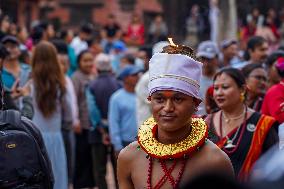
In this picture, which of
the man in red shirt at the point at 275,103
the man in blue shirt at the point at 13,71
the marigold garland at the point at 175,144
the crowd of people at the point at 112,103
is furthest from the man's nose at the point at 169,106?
the man in blue shirt at the point at 13,71

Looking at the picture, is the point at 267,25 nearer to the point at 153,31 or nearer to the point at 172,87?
the point at 153,31

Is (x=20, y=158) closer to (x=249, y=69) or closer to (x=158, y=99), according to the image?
(x=158, y=99)

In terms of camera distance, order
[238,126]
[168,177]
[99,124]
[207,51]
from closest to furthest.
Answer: [168,177] < [238,126] < [207,51] < [99,124]

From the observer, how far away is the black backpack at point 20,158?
402 cm

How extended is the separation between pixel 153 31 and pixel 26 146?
24.3 m

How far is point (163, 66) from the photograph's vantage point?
3564mm

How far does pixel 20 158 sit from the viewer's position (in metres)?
4.08

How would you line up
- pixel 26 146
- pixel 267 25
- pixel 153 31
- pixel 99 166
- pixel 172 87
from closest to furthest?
1. pixel 172 87
2. pixel 26 146
3. pixel 99 166
4. pixel 267 25
5. pixel 153 31

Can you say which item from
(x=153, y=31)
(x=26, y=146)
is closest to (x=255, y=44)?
(x=26, y=146)

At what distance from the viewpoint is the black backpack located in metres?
4.02

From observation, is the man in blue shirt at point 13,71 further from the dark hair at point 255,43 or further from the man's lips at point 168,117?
the man's lips at point 168,117

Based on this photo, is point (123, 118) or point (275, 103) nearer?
point (275, 103)

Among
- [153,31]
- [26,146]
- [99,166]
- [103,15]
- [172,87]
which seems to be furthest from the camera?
[103,15]

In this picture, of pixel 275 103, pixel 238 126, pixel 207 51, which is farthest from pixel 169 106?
pixel 207 51
